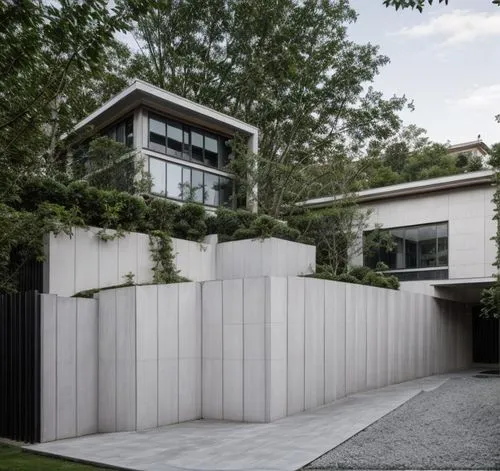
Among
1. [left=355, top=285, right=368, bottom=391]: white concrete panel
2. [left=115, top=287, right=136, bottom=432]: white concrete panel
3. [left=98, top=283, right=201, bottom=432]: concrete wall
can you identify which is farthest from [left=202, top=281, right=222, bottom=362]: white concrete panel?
[left=355, top=285, right=368, bottom=391]: white concrete panel

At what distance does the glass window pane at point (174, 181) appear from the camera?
73.1 feet

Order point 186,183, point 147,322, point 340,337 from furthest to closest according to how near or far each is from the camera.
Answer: point 186,183 < point 340,337 < point 147,322

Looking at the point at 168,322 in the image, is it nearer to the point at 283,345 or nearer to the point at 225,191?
the point at 283,345

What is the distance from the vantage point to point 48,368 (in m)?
10.5

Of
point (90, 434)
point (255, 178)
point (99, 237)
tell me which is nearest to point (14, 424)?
point (90, 434)

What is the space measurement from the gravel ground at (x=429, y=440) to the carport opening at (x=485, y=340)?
15.4 meters

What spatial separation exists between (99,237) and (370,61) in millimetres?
19389

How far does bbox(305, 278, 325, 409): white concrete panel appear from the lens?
12.7 metres

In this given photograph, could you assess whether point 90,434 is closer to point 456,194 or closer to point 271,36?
point 456,194

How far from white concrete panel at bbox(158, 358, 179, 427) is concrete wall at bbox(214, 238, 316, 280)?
609 centimetres

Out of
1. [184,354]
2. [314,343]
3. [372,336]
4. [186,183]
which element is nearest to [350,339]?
[372,336]

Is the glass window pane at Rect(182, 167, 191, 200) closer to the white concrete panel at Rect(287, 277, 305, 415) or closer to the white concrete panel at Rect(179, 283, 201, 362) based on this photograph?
the white concrete panel at Rect(179, 283, 201, 362)

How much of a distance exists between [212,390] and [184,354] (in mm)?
1001

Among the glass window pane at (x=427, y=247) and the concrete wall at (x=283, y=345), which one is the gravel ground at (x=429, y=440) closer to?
the concrete wall at (x=283, y=345)
